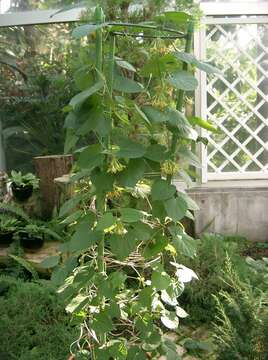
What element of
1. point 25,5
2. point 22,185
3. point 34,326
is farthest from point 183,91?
point 25,5

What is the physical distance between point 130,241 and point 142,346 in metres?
0.52

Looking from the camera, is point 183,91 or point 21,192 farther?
point 21,192

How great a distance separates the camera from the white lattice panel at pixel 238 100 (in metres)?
3.89

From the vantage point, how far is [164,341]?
4.84 feet

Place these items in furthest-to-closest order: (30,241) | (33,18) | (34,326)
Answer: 1. (33,18)
2. (30,241)
3. (34,326)

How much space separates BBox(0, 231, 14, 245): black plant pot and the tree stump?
1.98ft

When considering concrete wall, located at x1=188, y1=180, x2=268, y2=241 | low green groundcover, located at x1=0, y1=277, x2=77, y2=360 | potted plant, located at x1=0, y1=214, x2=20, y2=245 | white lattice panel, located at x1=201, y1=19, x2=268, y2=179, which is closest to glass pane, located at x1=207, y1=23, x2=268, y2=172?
white lattice panel, located at x1=201, y1=19, x2=268, y2=179

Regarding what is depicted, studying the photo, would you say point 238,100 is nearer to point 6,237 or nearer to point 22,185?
point 22,185

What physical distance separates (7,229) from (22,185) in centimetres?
64

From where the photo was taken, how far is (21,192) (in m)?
3.85

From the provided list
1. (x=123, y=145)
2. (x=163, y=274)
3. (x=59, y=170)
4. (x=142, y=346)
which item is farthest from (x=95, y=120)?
(x=59, y=170)

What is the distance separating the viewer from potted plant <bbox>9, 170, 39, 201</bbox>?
12.5 ft

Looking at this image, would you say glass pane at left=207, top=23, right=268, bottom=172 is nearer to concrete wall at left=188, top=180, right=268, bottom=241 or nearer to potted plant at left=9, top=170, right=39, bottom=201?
concrete wall at left=188, top=180, right=268, bottom=241

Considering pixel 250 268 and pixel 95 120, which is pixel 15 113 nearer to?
pixel 250 268
